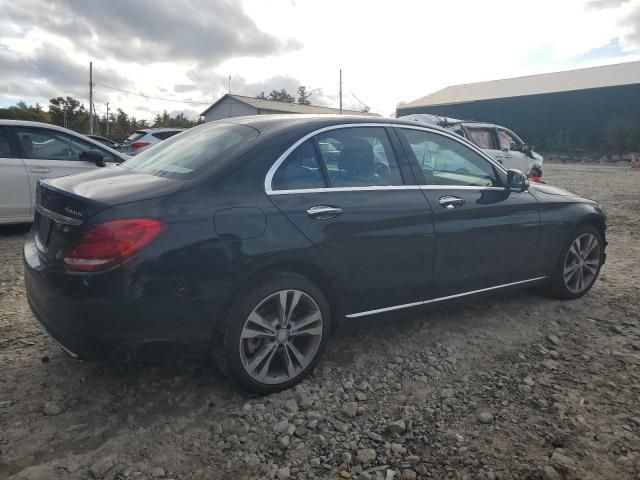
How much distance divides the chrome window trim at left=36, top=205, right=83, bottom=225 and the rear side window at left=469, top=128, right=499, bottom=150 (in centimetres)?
974

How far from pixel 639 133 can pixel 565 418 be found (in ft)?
110

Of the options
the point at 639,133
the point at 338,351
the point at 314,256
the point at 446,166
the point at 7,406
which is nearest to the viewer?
the point at 7,406

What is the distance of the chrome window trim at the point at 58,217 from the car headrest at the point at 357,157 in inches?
60.8

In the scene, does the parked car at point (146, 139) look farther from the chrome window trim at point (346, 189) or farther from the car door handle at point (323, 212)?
the car door handle at point (323, 212)

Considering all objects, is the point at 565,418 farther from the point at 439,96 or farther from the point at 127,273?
the point at 439,96

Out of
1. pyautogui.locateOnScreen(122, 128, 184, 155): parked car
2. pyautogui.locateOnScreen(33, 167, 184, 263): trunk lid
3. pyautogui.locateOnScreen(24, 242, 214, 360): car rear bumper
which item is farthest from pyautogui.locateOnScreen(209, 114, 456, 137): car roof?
pyautogui.locateOnScreen(122, 128, 184, 155): parked car

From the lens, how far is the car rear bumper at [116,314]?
2.38 meters

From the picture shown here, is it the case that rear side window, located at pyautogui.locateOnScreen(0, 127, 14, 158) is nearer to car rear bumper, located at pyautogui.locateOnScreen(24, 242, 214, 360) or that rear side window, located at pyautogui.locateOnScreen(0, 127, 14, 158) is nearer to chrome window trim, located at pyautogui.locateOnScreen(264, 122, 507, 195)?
car rear bumper, located at pyautogui.locateOnScreen(24, 242, 214, 360)

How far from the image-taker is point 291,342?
2.90 metres

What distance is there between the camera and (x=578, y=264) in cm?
451

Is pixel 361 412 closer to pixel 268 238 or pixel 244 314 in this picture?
pixel 244 314

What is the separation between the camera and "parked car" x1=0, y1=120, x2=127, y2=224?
6.03 m

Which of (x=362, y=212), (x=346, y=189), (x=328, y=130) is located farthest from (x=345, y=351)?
(x=328, y=130)

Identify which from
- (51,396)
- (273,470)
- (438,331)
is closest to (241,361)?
(273,470)
